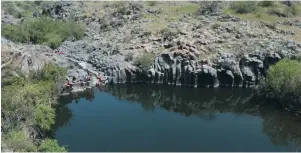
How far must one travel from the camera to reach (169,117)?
57562 mm

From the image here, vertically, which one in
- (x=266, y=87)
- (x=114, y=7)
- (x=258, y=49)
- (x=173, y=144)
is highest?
(x=114, y=7)

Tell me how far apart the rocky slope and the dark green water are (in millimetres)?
2340

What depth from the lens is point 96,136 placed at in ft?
159

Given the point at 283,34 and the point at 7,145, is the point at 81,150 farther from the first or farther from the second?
the point at 283,34

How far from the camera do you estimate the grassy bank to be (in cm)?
3675

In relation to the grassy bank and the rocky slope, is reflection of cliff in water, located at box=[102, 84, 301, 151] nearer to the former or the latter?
the rocky slope

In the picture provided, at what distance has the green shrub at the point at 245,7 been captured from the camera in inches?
3556

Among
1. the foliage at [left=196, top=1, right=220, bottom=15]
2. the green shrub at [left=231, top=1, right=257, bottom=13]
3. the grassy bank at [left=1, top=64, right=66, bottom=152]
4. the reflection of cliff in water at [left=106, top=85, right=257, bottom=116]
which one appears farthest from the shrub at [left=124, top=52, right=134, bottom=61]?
the green shrub at [left=231, top=1, right=257, bottom=13]

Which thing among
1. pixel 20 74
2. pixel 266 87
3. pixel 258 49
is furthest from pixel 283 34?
pixel 20 74

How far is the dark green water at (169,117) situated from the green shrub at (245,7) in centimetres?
2767

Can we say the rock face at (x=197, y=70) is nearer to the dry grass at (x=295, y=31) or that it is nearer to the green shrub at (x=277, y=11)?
the dry grass at (x=295, y=31)

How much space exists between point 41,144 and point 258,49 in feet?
137

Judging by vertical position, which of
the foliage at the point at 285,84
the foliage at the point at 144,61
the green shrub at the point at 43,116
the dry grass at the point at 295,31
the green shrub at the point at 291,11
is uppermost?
the green shrub at the point at 291,11

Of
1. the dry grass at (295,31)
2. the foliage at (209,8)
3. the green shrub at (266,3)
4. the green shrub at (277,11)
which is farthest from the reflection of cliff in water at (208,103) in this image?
the green shrub at (266,3)
